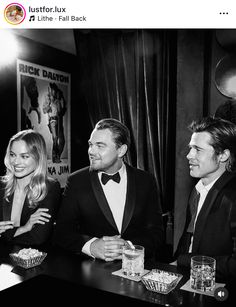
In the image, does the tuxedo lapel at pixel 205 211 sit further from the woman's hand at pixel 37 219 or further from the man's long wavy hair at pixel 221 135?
the woman's hand at pixel 37 219

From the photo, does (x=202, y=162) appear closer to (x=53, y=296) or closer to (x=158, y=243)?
(x=158, y=243)

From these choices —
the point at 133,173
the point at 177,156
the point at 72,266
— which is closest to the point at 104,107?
the point at 177,156

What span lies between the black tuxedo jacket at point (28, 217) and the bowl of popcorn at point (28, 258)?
1.39ft

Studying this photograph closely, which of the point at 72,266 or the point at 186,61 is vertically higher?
the point at 186,61

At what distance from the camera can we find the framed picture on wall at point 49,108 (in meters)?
4.05

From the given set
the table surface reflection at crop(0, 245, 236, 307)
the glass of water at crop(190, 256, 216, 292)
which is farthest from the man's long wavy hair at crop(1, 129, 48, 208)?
the glass of water at crop(190, 256, 216, 292)

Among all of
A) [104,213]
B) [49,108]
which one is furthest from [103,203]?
[49,108]

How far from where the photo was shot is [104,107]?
13.1 ft

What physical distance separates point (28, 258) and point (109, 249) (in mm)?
419

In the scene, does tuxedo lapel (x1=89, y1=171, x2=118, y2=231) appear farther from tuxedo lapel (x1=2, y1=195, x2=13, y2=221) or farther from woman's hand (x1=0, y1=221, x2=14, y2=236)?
tuxedo lapel (x1=2, y1=195, x2=13, y2=221)

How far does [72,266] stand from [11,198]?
107 centimetres

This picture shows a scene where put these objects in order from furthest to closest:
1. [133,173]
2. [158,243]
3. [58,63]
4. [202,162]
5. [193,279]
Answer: [58,63] < [133,173] < [158,243] < [202,162] < [193,279]
